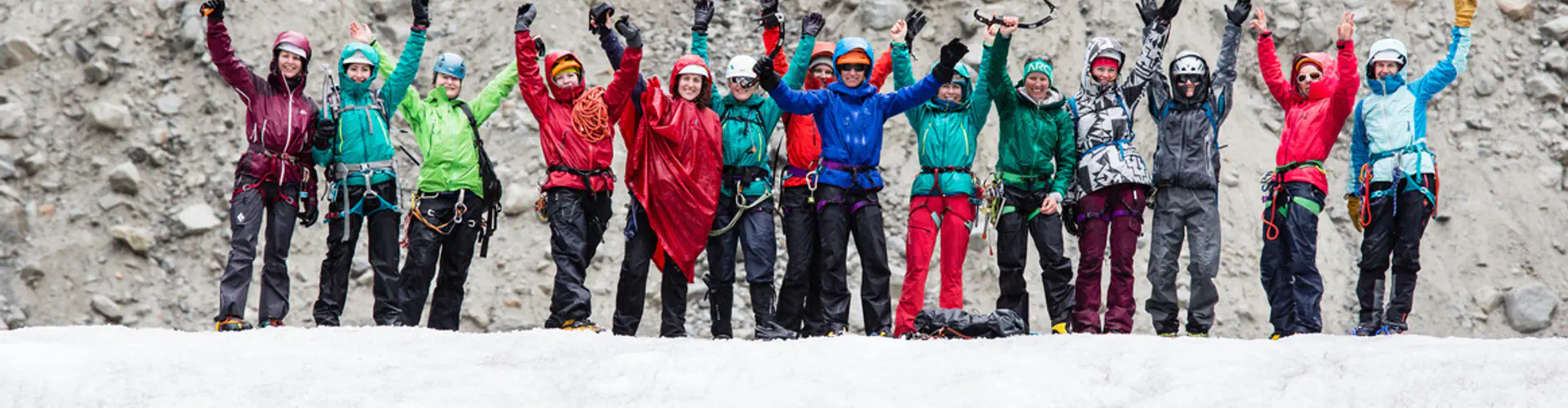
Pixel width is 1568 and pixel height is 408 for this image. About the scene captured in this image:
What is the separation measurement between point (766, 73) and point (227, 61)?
359cm

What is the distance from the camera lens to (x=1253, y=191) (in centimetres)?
1530

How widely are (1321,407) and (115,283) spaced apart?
1263 cm

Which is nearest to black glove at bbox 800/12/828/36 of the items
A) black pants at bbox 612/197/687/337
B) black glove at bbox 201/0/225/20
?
black pants at bbox 612/197/687/337

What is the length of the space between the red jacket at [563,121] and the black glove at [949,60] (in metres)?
2.10

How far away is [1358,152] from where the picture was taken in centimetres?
1025

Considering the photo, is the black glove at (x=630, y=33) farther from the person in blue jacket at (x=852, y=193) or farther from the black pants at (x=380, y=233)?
the black pants at (x=380, y=233)

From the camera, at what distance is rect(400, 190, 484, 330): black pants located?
32.9 feet

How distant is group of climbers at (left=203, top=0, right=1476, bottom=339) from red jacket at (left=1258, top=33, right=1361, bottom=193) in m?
0.02

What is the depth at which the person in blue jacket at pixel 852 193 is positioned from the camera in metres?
9.33

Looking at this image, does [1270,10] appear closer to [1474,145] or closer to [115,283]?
[1474,145]

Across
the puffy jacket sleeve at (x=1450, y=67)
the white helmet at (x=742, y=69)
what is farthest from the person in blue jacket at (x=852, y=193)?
the puffy jacket sleeve at (x=1450, y=67)

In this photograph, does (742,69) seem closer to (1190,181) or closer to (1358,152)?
(1190,181)

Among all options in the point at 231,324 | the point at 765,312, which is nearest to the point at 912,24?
the point at 765,312

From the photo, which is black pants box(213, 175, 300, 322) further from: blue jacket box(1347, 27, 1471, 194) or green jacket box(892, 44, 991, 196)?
blue jacket box(1347, 27, 1471, 194)
